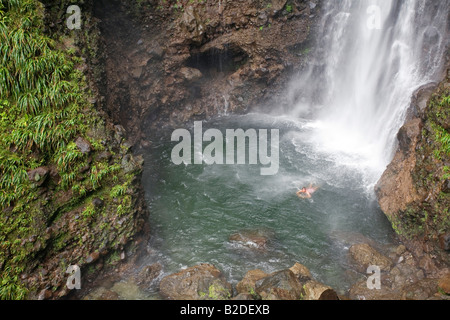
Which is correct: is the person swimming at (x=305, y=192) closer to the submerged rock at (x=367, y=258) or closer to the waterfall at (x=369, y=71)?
the waterfall at (x=369, y=71)

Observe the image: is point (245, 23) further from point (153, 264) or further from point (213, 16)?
point (153, 264)

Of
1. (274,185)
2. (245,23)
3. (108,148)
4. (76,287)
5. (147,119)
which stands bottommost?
(76,287)

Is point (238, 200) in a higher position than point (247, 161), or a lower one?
lower

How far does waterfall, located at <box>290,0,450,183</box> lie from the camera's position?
11.9 metres

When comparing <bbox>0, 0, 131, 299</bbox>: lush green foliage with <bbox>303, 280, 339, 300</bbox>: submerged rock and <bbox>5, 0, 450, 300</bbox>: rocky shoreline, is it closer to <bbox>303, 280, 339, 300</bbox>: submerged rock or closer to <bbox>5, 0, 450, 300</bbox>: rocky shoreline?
<bbox>5, 0, 450, 300</bbox>: rocky shoreline

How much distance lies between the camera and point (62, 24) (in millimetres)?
10078

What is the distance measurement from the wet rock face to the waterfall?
5.24 feet

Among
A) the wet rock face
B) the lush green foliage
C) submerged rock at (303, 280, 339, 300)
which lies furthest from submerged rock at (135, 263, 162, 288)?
the wet rock face

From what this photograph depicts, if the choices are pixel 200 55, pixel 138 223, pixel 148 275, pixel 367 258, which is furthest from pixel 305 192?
pixel 200 55

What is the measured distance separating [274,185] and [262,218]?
2.11 m

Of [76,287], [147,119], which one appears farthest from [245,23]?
[76,287]

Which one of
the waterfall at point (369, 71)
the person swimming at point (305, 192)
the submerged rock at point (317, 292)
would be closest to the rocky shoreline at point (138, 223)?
the submerged rock at point (317, 292)

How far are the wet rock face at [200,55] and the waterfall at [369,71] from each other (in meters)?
1.60

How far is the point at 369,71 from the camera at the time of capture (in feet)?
47.6
